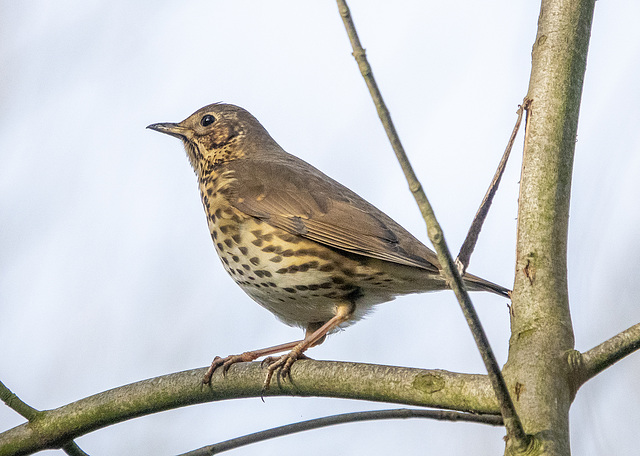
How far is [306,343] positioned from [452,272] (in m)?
2.15

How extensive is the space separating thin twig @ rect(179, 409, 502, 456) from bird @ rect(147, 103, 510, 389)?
97 cm

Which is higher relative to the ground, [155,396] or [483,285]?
[483,285]

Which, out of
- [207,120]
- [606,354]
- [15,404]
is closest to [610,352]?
[606,354]

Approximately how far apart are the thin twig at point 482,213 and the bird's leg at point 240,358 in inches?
43.6

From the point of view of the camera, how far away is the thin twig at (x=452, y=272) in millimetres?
2117

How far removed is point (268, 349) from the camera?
14.5ft

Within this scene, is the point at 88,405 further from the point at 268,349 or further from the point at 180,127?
the point at 180,127

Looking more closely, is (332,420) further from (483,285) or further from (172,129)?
(172,129)

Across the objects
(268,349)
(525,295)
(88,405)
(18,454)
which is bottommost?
(18,454)

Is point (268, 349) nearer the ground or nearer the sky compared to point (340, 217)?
nearer the ground

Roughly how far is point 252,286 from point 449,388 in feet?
7.42

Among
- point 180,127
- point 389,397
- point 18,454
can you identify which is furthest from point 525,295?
point 180,127

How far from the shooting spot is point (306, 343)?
13.7 feet

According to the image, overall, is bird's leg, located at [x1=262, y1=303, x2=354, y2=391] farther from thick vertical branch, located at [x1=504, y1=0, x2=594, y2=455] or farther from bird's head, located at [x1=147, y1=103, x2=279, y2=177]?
bird's head, located at [x1=147, y1=103, x2=279, y2=177]
